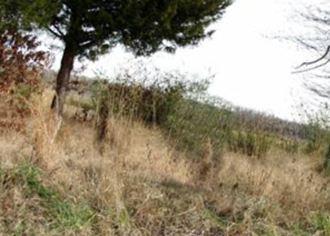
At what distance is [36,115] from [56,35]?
507cm

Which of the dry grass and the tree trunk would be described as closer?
the dry grass

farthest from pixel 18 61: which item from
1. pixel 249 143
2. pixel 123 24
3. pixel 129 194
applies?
pixel 249 143

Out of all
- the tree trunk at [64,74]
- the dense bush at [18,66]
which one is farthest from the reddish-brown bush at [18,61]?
the tree trunk at [64,74]

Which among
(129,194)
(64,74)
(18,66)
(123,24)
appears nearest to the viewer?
(129,194)

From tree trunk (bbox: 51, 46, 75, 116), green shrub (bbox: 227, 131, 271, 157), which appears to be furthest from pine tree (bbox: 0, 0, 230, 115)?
green shrub (bbox: 227, 131, 271, 157)

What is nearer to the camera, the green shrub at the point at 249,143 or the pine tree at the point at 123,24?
the pine tree at the point at 123,24

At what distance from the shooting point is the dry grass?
5.79m

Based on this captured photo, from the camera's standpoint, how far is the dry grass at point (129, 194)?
579cm

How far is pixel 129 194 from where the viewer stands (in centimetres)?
657

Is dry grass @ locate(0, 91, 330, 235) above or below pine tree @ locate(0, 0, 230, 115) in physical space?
below

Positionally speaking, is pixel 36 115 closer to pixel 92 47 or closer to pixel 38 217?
pixel 38 217

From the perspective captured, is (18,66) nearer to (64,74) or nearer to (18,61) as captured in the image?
(18,61)

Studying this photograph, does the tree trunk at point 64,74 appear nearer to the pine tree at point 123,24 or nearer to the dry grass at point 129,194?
the pine tree at point 123,24

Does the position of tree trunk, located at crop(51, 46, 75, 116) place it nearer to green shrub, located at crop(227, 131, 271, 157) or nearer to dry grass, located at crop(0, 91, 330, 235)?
dry grass, located at crop(0, 91, 330, 235)
